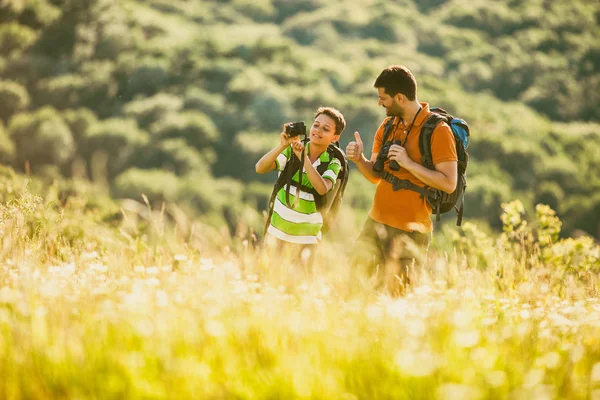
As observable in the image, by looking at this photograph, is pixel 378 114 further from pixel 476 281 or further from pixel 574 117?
pixel 476 281

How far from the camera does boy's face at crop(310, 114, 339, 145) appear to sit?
4.12 metres

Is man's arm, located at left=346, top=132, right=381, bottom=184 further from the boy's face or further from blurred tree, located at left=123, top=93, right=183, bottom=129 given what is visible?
blurred tree, located at left=123, top=93, right=183, bottom=129

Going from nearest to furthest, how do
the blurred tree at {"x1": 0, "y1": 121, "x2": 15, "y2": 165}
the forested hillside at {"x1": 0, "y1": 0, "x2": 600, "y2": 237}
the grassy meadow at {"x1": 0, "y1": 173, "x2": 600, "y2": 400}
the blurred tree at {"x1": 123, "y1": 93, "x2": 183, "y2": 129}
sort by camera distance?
the grassy meadow at {"x1": 0, "y1": 173, "x2": 600, "y2": 400} → the blurred tree at {"x1": 0, "y1": 121, "x2": 15, "y2": 165} → the forested hillside at {"x1": 0, "y1": 0, "x2": 600, "y2": 237} → the blurred tree at {"x1": 123, "y1": 93, "x2": 183, "y2": 129}

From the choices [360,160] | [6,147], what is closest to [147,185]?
[6,147]

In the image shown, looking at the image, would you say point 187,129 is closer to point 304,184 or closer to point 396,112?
point 304,184

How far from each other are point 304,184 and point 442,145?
1.01m

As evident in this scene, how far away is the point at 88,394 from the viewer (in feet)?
6.43

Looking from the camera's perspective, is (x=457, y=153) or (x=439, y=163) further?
(x=457, y=153)

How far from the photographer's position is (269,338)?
2295mm

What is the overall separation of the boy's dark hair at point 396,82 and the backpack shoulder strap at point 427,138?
202 mm

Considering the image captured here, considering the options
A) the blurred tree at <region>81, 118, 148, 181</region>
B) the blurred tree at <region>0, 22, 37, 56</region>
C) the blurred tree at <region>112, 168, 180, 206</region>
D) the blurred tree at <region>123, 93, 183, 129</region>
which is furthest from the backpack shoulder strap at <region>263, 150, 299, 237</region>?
the blurred tree at <region>0, 22, 37, 56</region>

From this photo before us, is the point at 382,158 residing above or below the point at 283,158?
above

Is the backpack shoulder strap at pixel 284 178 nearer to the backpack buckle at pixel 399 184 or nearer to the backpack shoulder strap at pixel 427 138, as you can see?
the backpack buckle at pixel 399 184

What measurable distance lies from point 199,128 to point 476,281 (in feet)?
184
